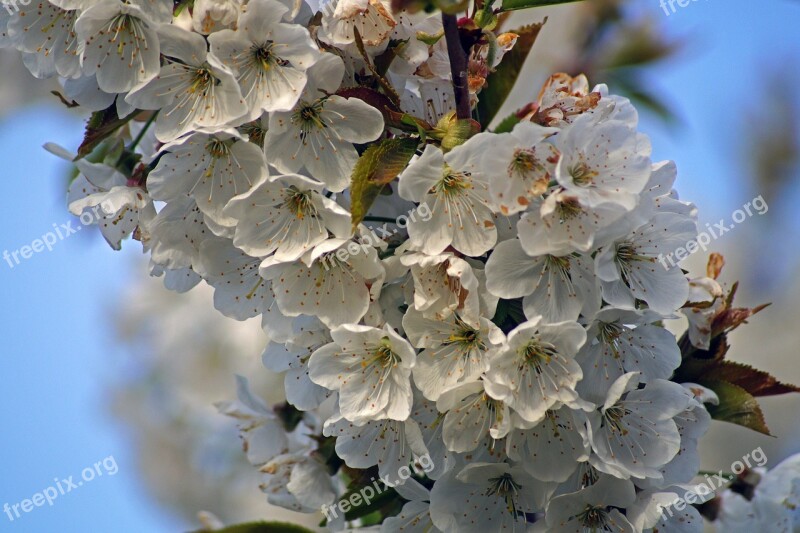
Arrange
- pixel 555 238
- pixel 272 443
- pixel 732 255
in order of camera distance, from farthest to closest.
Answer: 1. pixel 732 255
2. pixel 272 443
3. pixel 555 238

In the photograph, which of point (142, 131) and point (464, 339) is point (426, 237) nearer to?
point (464, 339)

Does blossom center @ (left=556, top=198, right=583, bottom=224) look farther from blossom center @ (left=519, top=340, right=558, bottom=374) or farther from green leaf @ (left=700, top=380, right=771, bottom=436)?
green leaf @ (left=700, top=380, right=771, bottom=436)

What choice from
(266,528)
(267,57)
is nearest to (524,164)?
(267,57)

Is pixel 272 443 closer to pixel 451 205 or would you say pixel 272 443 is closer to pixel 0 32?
pixel 451 205

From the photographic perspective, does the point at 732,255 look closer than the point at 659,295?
No

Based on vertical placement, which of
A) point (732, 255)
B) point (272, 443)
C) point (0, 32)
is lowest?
point (732, 255)

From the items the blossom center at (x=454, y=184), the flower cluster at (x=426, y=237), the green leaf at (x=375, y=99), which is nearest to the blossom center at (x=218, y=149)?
the flower cluster at (x=426, y=237)

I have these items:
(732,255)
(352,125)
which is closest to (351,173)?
(352,125)
